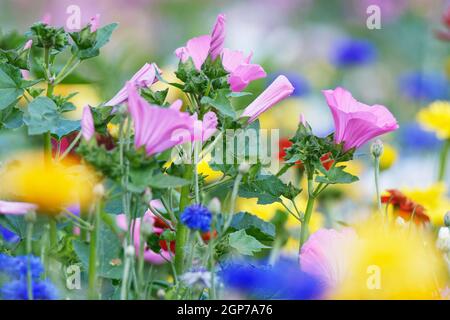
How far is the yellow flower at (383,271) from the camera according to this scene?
0.64 meters

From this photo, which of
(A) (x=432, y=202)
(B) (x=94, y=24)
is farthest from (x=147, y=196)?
(A) (x=432, y=202)

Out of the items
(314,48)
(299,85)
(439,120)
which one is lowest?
(439,120)

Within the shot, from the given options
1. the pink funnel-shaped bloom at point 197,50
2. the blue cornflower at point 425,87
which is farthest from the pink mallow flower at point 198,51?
the blue cornflower at point 425,87

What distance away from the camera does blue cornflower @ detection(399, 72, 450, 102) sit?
288 centimetres

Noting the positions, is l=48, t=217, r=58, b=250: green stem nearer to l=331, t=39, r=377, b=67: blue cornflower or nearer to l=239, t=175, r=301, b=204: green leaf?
l=239, t=175, r=301, b=204: green leaf

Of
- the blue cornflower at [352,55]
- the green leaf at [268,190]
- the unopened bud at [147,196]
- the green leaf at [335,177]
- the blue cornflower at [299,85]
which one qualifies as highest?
the blue cornflower at [352,55]

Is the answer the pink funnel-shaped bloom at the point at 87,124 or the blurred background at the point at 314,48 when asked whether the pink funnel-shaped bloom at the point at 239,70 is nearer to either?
the pink funnel-shaped bloom at the point at 87,124

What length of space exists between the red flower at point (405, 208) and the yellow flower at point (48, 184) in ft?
1.19

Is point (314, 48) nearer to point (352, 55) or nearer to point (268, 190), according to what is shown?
point (352, 55)

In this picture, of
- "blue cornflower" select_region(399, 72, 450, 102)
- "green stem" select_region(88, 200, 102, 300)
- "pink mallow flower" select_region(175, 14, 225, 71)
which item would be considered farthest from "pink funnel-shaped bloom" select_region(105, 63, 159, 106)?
"blue cornflower" select_region(399, 72, 450, 102)

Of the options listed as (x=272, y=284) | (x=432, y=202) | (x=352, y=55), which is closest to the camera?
(x=272, y=284)

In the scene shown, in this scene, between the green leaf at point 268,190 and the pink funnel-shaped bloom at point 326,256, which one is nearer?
the pink funnel-shaped bloom at point 326,256

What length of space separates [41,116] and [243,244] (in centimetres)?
19

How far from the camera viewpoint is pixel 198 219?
745 millimetres
